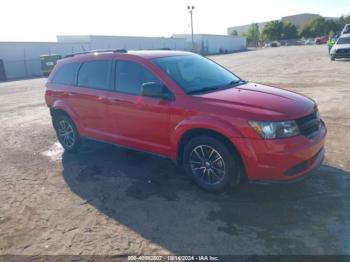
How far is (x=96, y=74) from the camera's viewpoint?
5754 millimetres

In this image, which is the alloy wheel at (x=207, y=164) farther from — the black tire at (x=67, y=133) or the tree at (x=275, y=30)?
the tree at (x=275, y=30)

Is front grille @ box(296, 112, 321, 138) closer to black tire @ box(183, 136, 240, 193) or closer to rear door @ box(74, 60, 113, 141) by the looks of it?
black tire @ box(183, 136, 240, 193)

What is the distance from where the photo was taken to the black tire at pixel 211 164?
4.19 meters

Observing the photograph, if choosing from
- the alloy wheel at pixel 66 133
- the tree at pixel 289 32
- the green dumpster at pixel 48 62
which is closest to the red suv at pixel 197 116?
the alloy wheel at pixel 66 133

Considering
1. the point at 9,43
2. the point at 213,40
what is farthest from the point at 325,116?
the point at 213,40

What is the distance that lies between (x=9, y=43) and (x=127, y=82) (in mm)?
37049

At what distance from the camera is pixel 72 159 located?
20.7 feet

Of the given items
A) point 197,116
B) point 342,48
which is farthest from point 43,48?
point 197,116

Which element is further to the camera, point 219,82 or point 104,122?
point 104,122

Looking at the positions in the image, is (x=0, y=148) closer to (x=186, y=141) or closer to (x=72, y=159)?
(x=72, y=159)

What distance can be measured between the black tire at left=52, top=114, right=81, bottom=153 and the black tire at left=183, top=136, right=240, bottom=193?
2.75m

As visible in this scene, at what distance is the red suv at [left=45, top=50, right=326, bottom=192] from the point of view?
3.92 metres

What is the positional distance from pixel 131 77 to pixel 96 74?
0.93 meters

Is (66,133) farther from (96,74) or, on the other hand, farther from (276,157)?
(276,157)
